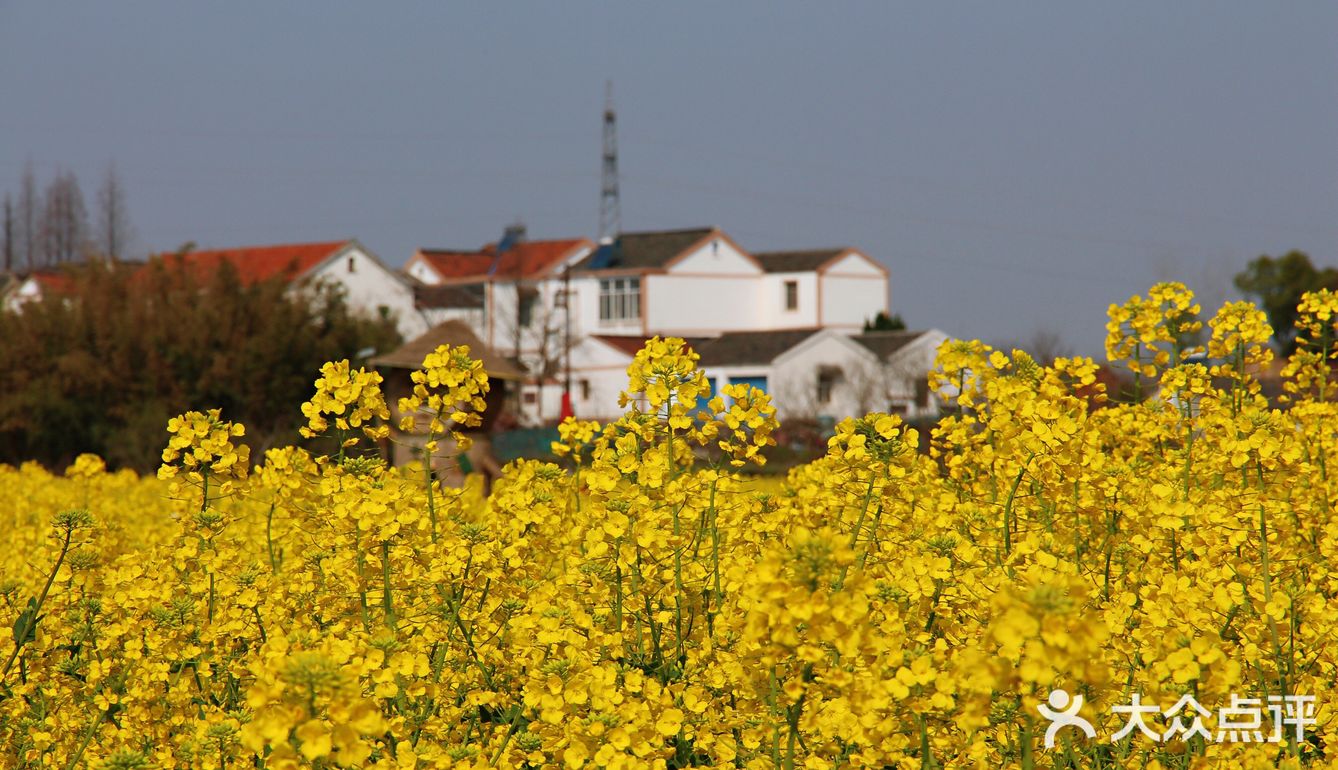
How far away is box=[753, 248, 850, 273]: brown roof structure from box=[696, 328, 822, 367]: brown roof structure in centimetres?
945

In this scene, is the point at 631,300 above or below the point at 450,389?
above

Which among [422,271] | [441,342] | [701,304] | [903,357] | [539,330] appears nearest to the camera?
[441,342]

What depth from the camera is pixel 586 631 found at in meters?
4.59

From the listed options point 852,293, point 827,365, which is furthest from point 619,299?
point 827,365

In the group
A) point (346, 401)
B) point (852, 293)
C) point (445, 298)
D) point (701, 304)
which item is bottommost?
point (346, 401)

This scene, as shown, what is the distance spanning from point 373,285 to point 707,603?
58534mm

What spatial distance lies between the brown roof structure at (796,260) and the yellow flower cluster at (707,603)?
2377 inches

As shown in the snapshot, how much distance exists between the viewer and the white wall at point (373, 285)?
61156mm

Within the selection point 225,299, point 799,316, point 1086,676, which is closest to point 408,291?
point 799,316

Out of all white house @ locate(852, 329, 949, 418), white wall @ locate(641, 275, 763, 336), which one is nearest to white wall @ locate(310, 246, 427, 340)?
white wall @ locate(641, 275, 763, 336)

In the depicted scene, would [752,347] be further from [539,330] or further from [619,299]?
[539,330]

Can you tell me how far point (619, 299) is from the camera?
64562 millimetres

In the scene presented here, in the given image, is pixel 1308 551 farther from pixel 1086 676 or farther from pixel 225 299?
pixel 225 299

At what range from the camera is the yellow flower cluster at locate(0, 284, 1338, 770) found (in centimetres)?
324
